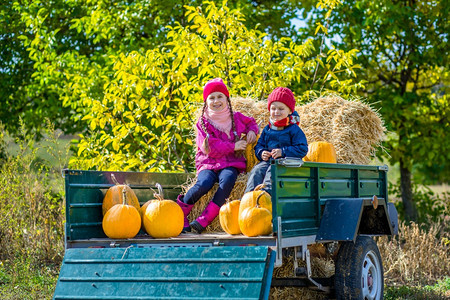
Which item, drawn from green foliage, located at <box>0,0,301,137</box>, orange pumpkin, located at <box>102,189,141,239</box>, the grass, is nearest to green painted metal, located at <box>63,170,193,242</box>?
orange pumpkin, located at <box>102,189,141,239</box>

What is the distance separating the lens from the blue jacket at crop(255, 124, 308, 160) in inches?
230

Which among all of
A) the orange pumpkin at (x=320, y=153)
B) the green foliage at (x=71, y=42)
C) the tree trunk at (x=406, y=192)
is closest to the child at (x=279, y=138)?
the orange pumpkin at (x=320, y=153)

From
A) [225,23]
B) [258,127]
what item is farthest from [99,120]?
[258,127]

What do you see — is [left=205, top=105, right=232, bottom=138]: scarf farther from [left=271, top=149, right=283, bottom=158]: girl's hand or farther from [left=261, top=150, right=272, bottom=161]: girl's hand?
[left=271, top=149, right=283, bottom=158]: girl's hand

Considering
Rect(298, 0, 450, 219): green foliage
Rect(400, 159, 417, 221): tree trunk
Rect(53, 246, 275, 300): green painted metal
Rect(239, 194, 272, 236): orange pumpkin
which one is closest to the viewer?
Rect(53, 246, 275, 300): green painted metal

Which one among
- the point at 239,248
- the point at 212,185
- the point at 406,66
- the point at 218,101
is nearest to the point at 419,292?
the point at 212,185

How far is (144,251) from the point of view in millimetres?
4695

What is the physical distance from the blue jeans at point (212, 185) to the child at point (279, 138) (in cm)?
24

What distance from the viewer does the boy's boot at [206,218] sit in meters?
5.75

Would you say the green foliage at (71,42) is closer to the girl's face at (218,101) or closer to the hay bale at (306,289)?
the girl's face at (218,101)

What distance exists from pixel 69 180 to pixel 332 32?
7.92 metres

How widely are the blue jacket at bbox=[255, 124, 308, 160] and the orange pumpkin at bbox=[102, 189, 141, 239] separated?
137cm

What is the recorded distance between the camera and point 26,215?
9.11 metres

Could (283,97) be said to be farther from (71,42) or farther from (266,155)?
(71,42)
